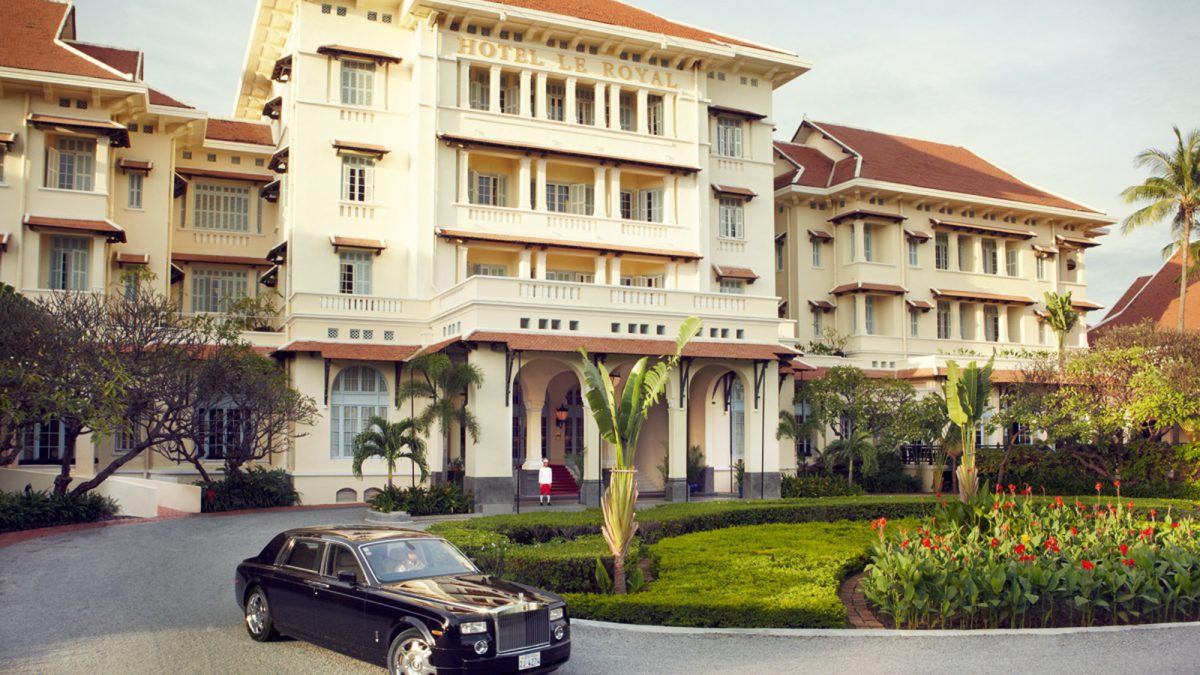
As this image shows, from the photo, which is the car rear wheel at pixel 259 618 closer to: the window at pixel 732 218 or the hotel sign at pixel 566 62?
the hotel sign at pixel 566 62

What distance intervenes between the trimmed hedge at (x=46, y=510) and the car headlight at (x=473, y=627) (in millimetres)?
17990

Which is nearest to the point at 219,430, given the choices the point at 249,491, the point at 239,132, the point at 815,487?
the point at 249,491

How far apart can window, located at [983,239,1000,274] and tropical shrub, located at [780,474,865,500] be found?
17829mm

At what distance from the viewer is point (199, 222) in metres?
39.2

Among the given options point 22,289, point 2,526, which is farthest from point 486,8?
point 2,526

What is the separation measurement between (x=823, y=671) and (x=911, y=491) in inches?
1117

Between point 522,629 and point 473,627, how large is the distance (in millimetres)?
584

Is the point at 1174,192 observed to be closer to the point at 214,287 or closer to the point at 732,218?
the point at 732,218

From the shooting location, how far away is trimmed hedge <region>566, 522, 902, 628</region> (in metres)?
13.2

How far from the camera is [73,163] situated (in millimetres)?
34094

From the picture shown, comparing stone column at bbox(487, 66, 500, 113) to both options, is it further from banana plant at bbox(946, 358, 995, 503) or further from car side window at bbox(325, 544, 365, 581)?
car side window at bbox(325, 544, 365, 581)

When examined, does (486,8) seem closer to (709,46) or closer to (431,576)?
(709,46)

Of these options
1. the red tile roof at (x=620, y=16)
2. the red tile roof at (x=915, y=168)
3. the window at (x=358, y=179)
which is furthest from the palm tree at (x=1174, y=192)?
the window at (x=358, y=179)

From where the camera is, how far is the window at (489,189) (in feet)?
120
